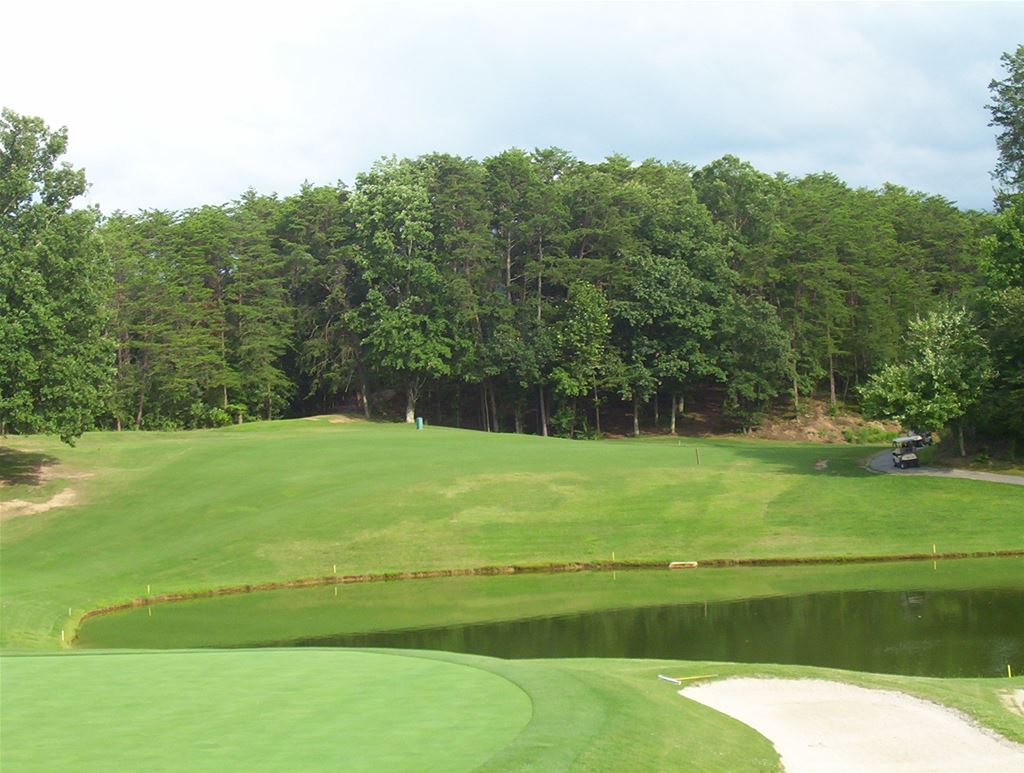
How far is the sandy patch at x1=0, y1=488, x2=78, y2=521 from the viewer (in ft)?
137

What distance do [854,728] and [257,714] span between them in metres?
7.67

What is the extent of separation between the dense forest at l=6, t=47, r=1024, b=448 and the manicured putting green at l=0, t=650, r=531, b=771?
59.5 metres

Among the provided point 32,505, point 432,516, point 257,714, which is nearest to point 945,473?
point 432,516

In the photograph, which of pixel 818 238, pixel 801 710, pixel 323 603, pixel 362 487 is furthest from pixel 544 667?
pixel 818 238

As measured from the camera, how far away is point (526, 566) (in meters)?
36.0

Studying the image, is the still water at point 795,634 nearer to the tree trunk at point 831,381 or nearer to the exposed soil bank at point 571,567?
the exposed soil bank at point 571,567

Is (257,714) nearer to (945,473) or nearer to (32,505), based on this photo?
(32,505)

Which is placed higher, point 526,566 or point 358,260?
point 358,260

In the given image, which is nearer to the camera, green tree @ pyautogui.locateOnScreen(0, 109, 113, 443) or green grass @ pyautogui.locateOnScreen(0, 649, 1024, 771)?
green grass @ pyautogui.locateOnScreen(0, 649, 1024, 771)

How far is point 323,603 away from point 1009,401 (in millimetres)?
31423

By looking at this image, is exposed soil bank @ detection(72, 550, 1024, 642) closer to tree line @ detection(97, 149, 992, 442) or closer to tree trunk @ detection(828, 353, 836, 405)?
tree line @ detection(97, 149, 992, 442)

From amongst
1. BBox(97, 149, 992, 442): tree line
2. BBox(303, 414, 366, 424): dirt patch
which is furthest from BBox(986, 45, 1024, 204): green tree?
BBox(303, 414, 366, 424): dirt patch

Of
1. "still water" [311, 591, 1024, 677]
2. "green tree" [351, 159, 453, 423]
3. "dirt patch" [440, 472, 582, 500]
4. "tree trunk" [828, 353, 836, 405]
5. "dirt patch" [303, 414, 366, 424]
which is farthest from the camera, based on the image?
"tree trunk" [828, 353, 836, 405]

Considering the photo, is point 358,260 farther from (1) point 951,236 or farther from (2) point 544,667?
(2) point 544,667
